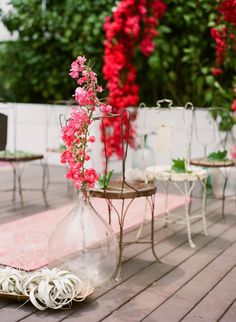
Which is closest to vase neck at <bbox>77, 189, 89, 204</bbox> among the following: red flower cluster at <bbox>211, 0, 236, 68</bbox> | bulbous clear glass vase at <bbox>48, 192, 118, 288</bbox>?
bulbous clear glass vase at <bbox>48, 192, 118, 288</bbox>

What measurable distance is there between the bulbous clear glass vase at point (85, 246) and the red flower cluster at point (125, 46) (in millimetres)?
3365

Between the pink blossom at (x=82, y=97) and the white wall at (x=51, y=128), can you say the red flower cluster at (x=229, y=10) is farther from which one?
the pink blossom at (x=82, y=97)

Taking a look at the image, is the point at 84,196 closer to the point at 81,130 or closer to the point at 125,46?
the point at 81,130

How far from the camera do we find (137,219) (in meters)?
4.39

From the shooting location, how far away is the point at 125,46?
630 centimetres

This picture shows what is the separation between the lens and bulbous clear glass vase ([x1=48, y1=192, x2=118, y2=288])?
2801 mm

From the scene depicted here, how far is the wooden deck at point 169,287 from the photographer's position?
2.54 meters

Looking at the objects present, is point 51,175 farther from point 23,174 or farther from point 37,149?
point 37,149

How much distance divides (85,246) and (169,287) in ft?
1.56

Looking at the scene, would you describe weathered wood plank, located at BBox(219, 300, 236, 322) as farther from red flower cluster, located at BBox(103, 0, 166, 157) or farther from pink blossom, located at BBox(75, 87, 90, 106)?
red flower cluster, located at BBox(103, 0, 166, 157)

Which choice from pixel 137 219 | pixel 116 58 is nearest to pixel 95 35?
pixel 116 58

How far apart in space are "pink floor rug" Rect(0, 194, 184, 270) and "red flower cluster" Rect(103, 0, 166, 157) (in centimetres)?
150

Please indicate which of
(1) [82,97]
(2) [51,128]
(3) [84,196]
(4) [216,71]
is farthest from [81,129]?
(2) [51,128]

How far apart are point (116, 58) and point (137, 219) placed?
2413mm
